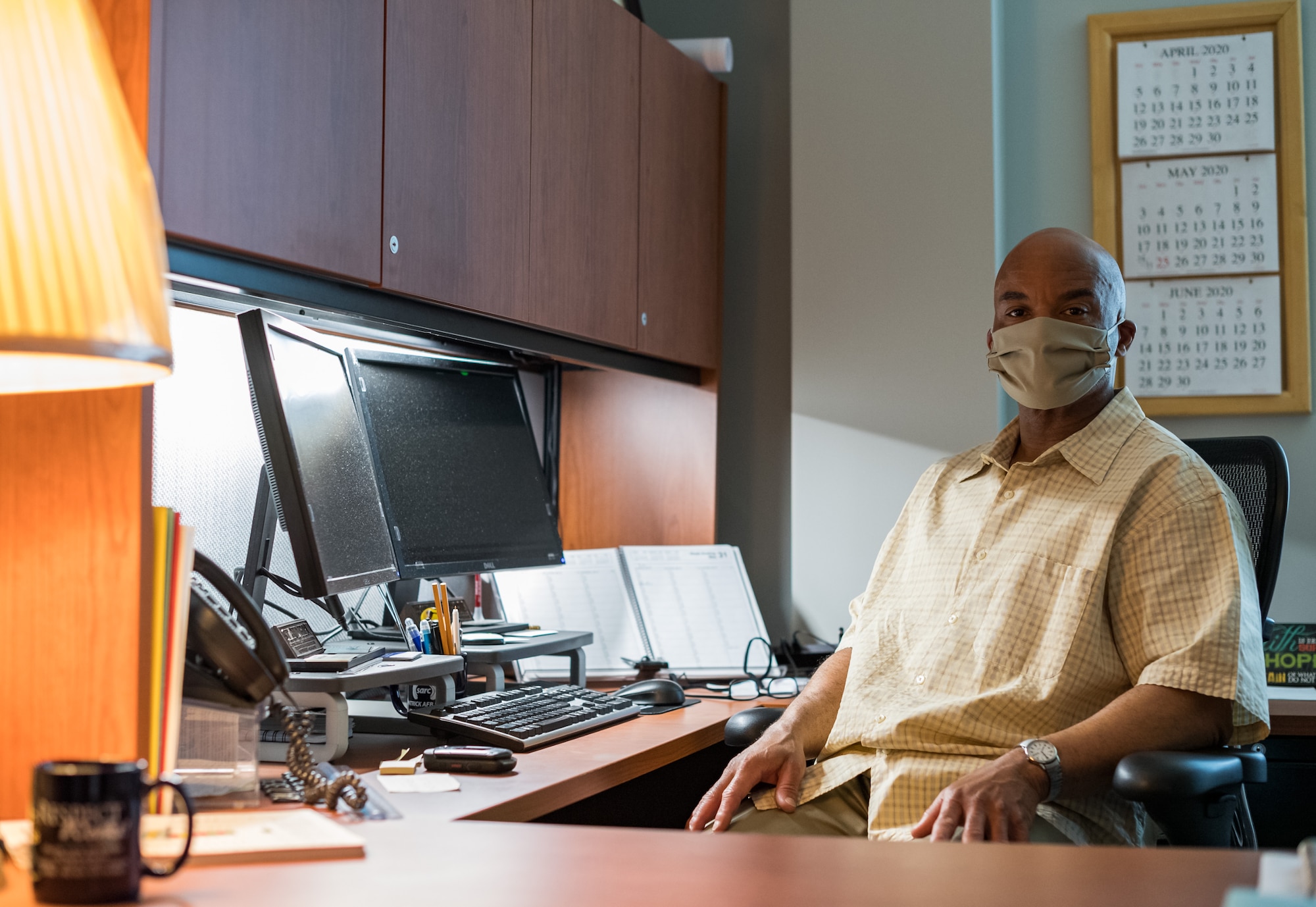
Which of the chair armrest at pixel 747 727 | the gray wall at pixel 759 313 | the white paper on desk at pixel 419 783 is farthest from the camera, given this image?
the gray wall at pixel 759 313

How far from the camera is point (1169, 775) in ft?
4.37

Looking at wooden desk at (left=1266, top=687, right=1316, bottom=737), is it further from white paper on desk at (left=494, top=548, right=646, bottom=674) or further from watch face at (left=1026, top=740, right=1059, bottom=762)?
white paper on desk at (left=494, top=548, right=646, bottom=674)

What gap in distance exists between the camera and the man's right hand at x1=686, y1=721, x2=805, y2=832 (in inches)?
59.6

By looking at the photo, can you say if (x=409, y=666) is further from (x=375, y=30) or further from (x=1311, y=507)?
(x=1311, y=507)

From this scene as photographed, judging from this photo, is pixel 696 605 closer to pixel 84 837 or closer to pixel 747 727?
pixel 747 727

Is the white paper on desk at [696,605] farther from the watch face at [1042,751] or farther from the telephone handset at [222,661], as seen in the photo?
the telephone handset at [222,661]

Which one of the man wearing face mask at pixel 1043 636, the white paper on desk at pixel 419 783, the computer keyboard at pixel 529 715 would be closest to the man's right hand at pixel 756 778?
the man wearing face mask at pixel 1043 636

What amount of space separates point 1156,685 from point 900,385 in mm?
1220

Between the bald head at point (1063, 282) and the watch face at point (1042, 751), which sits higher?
the bald head at point (1063, 282)

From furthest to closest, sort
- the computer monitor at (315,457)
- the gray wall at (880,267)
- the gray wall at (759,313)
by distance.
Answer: the gray wall at (759,313), the gray wall at (880,267), the computer monitor at (315,457)

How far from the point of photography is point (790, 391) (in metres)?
2.84

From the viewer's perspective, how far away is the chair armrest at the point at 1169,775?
1.33 m

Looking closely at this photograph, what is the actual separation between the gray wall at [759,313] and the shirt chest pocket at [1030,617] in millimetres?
1234

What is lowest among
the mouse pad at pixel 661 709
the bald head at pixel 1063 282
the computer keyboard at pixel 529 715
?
the mouse pad at pixel 661 709
